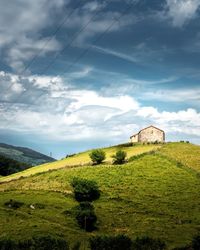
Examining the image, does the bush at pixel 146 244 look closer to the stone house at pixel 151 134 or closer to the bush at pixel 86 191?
the bush at pixel 86 191

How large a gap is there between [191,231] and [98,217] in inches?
609

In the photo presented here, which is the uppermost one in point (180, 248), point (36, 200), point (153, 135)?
point (153, 135)

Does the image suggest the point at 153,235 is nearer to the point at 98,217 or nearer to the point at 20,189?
the point at 98,217

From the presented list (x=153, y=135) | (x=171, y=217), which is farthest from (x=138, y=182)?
(x=153, y=135)

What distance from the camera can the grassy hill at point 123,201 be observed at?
67.9 metres

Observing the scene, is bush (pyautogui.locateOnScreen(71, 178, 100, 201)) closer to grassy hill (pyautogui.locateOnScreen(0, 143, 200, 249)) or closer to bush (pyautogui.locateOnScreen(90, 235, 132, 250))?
grassy hill (pyautogui.locateOnScreen(0, 143, 200, 249))

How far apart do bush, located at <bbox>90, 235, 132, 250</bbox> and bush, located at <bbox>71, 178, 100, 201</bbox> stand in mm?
34527

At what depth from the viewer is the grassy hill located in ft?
223

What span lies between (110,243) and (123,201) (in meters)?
33.2

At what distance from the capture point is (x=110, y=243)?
54562 millimetres

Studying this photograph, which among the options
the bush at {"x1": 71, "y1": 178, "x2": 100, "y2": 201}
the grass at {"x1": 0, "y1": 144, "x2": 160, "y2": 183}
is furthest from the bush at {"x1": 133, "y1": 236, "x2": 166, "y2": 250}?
the grass at {"x1": 0, "y1": 144, "x2": 160, "y2": 183}

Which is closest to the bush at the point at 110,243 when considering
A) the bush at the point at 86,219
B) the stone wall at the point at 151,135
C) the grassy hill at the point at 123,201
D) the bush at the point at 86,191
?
the grassy hill at the point at 123,201

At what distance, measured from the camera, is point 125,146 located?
512ft

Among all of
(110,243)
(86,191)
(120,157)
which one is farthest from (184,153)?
(110,243)
